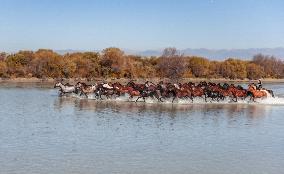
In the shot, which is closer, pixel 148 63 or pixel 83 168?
pixel 83 168

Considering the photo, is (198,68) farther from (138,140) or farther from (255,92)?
(138,140)

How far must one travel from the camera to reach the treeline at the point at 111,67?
70.4m

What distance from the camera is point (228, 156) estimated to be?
14477 mm

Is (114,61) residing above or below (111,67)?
above

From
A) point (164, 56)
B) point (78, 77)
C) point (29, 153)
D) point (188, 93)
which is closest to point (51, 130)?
point (29, 153)

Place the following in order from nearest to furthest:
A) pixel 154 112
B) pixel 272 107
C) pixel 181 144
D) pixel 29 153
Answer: pixel 29 153, pixel 181 144, pixel 154 112, pixel 272 107

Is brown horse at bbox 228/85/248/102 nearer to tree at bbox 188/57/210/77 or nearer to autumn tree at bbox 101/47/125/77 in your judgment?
autumn tree at bbox 101/47/125/77

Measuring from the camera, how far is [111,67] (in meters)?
76.1

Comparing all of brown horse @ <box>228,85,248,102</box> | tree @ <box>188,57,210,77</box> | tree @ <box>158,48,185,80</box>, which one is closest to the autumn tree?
tree @ <box>158,48,185,80</box>

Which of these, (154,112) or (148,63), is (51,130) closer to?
(154,112)

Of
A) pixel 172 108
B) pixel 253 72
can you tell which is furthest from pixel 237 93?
pixel 253 72

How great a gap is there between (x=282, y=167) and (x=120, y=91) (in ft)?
64.1

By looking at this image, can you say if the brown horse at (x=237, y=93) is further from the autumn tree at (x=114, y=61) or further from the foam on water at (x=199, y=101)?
the autumn tree at (x=114, y=61)

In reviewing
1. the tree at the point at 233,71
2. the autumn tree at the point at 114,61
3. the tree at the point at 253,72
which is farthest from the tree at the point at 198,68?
the autumn tree at the point at 114,61
